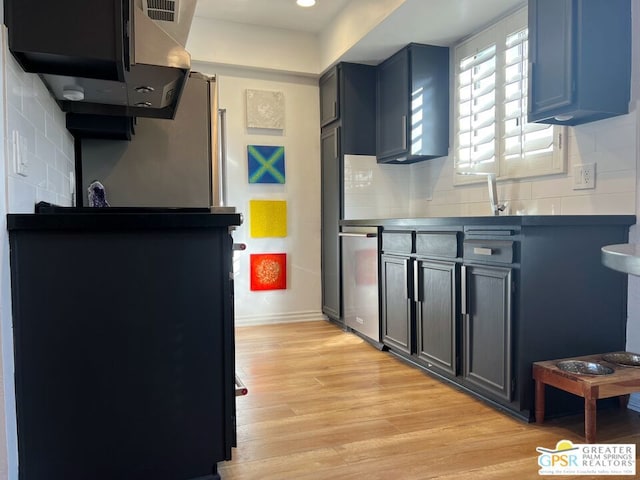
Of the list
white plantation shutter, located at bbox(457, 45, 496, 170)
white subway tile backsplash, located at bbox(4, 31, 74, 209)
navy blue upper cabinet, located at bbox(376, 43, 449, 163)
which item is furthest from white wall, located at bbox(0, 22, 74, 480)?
white plantation shutter, located at bbox(457, 45, 496, 170)

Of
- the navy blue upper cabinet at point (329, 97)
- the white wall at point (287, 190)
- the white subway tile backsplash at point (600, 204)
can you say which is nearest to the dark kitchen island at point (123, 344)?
the white subway tile backsplash at point (600, 204)

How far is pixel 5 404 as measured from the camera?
1211 millimetres

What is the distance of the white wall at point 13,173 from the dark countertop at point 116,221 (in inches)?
2.2

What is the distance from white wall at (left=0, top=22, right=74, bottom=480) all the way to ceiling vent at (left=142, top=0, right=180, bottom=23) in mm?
539

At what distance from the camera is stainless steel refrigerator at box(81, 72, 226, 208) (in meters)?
2.61

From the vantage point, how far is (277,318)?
13.7 ft

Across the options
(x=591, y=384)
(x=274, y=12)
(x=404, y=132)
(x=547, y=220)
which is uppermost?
(x=274, y=12)

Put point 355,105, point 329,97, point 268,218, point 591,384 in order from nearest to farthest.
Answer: point 591,384
point 355,105
point 329,97
point 268,218

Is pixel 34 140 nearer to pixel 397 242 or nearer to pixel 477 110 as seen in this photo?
pixel 397 242

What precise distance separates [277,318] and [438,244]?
6.78 ft

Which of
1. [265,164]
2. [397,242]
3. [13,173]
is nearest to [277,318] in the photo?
[265,164]

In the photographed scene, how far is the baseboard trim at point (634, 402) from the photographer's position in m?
2.12

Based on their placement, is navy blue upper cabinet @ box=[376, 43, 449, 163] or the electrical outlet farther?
navy blue upper cabinet @ box=[376, 43, 449, 163]

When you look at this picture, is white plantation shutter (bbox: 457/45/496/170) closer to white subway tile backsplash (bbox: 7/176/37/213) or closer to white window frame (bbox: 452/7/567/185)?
white window frame (bbox: 452/7/567/185)
